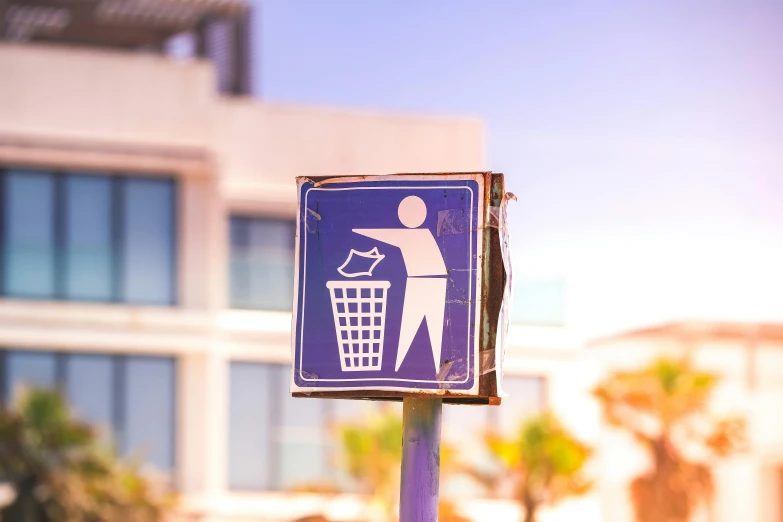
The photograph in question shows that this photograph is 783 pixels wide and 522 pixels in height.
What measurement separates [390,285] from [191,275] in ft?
76.3

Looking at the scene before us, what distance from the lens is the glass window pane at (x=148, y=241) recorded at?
90.9ft

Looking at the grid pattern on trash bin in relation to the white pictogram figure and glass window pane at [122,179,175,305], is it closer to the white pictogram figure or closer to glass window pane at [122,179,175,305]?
the white pictogram figure

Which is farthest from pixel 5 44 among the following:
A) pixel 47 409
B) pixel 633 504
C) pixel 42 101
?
pixel 633 504

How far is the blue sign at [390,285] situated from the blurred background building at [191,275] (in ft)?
70.4

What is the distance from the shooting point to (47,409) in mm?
25031

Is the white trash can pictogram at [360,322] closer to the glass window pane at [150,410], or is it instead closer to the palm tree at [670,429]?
the glass window pane at [150,410]

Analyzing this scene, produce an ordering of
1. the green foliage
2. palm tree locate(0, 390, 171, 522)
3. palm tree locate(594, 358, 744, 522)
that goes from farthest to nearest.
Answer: palm tree locate(594, 358, 744, 522), the green foliage, palm tree locate(0, 390, 171, 522)

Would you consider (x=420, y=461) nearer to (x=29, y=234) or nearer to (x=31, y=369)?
(x=31, y=369)

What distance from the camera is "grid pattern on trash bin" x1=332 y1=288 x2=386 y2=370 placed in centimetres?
514

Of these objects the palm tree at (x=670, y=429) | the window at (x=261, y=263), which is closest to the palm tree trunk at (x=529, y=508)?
the palm tree at (x=670, y=429)

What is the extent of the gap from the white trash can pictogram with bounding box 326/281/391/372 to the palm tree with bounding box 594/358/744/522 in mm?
24423

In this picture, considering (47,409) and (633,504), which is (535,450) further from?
(47,409)

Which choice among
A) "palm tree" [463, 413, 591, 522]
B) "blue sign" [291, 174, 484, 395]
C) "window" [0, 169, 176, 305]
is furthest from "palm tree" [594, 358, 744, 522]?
"blue sign" [291, 174, 484, 395]

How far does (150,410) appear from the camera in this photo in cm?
2777
